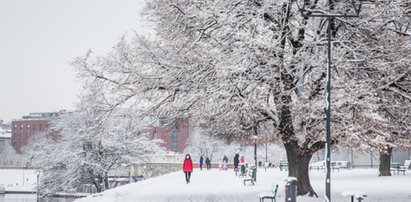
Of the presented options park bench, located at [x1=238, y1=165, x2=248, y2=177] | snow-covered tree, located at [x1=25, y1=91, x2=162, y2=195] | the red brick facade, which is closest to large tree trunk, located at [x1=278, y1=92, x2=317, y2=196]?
park bench, located at [x1=238, y1=165, x2=248, y2=177]


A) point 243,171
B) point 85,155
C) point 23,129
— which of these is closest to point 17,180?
point 23,129

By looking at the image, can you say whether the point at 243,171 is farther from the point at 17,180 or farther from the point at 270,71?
the point at 17,180

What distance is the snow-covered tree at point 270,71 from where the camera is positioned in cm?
1831

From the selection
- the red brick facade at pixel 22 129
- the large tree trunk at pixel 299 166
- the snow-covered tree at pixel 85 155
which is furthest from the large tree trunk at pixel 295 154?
the red brick facade at pixel 22 129

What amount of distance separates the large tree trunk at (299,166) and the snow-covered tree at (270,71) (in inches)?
1.6

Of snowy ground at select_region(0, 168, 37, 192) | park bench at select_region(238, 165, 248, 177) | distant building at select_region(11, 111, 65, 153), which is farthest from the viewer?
distant building at select_region(11, 111, 65, 153)

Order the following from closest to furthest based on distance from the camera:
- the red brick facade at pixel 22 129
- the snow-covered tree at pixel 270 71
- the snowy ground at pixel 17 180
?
the snow-covered tree at pixel 270 71 < the snowy ground at pixel 17 180 < the red brick facade at pixel 22 129

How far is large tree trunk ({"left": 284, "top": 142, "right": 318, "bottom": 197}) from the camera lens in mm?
20625

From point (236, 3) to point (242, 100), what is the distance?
3680mm

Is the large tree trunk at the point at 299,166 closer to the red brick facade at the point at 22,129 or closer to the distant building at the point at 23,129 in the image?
the distant building at the point at 23,129

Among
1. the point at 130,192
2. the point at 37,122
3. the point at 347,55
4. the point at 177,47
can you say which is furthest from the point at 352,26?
the point at 37,122

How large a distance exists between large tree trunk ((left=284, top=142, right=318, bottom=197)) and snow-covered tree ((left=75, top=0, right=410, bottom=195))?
40 mm

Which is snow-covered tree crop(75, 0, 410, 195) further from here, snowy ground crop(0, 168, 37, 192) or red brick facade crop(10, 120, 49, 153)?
red brick facade crop(10, 120, 49, 153)

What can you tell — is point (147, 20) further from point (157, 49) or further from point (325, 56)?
point (325, 56)
